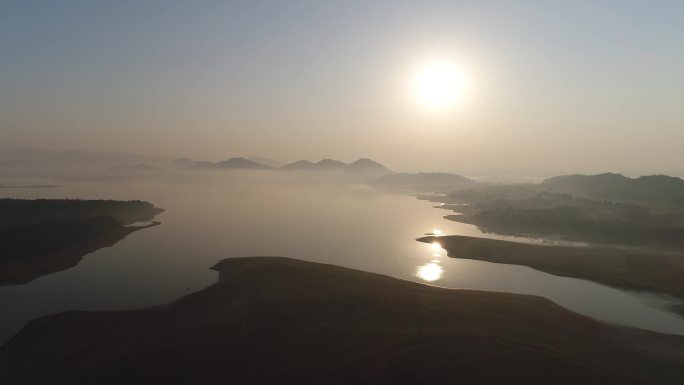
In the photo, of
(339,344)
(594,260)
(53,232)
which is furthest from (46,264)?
(594,260)

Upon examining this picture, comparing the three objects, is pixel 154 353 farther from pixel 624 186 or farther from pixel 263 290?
pixel 624 186

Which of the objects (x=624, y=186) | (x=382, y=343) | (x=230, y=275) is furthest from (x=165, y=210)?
(x=624, y=186)

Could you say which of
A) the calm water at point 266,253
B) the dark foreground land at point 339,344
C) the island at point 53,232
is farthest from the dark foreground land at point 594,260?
the island at point 53,232

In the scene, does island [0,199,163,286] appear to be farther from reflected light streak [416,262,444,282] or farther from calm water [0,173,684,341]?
reflected light streak [416,262,444,282]

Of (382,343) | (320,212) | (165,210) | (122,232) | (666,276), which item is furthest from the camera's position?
(320,212)

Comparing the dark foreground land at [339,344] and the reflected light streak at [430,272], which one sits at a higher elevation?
the reflected light streak at [430,272]

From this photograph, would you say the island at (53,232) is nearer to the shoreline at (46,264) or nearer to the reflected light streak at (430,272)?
the shoreline at (46,264)

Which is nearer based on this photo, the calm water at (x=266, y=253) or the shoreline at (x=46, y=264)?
the calm water at (x=266, y=253)
